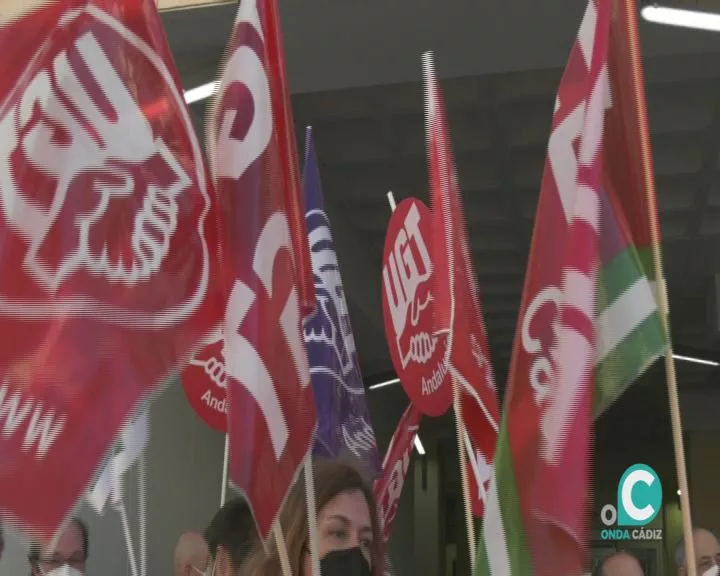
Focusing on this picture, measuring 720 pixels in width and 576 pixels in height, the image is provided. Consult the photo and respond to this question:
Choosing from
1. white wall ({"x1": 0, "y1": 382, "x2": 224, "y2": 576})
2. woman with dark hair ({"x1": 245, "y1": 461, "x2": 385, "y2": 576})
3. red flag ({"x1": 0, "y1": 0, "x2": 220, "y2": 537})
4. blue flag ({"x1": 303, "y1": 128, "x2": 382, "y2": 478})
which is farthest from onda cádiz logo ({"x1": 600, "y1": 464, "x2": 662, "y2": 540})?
red flag ({"x1": 0, "y1": 0, "x2": 220, "y2": 537})

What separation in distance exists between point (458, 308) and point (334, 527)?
55 centimetres

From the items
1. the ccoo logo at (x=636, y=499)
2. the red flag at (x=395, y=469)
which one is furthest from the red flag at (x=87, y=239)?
the ccoo logo at (x=636, y=499)

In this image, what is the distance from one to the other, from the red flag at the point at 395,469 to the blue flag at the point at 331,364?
1.9 inches

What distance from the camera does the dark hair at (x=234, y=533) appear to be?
2273 millimetres

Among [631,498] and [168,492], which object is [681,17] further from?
[631,498]

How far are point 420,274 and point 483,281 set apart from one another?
5768 millimetres

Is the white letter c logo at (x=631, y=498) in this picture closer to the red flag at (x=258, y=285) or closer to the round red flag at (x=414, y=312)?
the round red flag at (x=414, y=312)

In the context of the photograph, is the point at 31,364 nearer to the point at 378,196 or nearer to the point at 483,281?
the point at 378,196

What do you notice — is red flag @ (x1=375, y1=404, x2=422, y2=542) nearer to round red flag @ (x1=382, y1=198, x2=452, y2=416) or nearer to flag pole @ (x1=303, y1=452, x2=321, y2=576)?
round red flag @ (x1=382, y1=198, x2=452, y2=416)

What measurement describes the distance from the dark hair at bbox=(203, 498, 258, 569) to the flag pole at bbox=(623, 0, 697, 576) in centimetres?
102

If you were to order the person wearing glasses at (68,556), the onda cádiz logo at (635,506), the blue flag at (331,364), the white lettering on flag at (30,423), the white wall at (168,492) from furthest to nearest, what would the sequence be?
1. the onda cádiz logo at (635,506)
2. the white wall at (168,492)
3. the blue flag at (331,364)
4. the person wearing glasses at (68,556)
5. the white lettering on flag at (30,423)

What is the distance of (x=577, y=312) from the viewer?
1571 mm

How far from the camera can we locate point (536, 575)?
58.8 inches

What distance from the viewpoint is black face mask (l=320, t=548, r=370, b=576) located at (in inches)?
73.3
